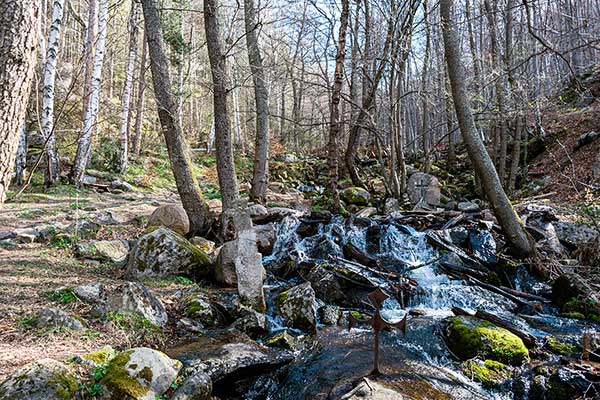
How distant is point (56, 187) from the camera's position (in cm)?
1153

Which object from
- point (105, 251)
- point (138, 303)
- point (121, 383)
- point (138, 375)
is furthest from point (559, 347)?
Answer: point (105, 251)

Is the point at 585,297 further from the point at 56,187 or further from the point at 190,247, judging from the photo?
the point at 56,187

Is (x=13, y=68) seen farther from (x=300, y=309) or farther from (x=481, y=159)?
(x=481, y=159)

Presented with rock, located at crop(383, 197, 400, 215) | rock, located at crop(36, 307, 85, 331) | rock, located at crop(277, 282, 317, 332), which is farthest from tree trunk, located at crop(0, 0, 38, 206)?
rock, located at crop(383, 197, 400, 215)

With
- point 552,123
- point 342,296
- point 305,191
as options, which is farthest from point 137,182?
point 552,123

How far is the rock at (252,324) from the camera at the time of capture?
4777 mm

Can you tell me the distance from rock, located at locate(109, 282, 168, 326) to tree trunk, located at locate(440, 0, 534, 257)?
6255mm

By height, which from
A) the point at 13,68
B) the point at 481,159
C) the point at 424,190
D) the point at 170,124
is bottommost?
the point at 424,190

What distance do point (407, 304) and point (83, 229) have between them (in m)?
6.59

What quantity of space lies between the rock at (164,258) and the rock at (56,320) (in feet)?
6.64

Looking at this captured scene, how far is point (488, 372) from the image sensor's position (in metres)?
4.14

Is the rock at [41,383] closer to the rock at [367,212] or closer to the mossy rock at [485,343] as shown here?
the mossy rock at [485,343]

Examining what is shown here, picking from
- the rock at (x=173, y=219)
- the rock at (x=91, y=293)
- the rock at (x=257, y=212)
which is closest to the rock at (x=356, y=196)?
the rock at (x=257, y=212)

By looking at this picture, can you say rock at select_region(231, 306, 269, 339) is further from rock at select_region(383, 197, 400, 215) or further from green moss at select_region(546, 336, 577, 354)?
rock at select_region(383, 197, 400, 215)
